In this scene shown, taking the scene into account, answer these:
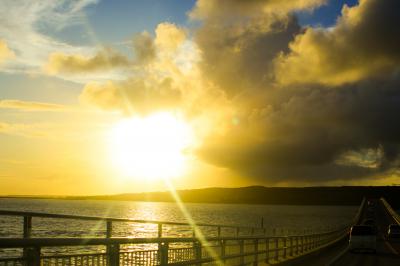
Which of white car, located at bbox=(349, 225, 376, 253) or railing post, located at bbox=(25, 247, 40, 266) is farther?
white car, located at bbox=(349, 225, 376, 253)

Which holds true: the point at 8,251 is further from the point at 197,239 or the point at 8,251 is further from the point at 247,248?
the point at 197,239

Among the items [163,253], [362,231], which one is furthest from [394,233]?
[163,253]

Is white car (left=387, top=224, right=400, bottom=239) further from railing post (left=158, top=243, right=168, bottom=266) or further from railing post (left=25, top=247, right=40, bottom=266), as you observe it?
railing post (left=25, top=247, right=40, bottom=266)

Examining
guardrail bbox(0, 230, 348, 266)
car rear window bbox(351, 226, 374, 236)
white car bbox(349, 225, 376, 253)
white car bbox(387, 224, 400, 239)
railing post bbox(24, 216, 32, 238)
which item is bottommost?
white car bbox(387, 224, 400, 239)

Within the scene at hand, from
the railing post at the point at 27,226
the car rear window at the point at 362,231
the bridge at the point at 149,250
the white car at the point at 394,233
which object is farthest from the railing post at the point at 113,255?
the white car at the point at 394,233

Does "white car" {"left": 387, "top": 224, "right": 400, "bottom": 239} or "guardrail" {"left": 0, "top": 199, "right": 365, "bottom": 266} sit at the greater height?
"guardrail" {"left": 0, "top": 199, "right": 365, "bottom": 266}

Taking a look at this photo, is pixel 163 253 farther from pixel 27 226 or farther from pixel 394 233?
pixel 394 233

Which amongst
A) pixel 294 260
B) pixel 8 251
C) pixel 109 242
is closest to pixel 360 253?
pixel 294 260

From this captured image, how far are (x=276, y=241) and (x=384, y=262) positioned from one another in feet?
21.0

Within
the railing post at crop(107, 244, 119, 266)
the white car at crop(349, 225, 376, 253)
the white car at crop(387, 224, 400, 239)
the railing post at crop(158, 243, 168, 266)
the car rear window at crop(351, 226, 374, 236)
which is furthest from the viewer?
the white car at crop(387, 224, 400, 239)

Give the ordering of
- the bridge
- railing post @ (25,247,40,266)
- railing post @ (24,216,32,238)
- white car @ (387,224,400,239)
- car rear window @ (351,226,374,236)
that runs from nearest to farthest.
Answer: railing post @ (25,247,40,266)
the bridge
railing post @ (24,216,32,238)
car rear window @ (351,226,374,236)
white car @ (387,224,400,239)

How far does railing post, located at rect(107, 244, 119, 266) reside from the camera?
8.52 m

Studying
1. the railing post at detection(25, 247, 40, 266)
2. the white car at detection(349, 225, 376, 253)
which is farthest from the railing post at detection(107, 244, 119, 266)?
the white car at detection(349, 225, 376, 253)

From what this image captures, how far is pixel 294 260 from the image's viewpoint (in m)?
25.1
